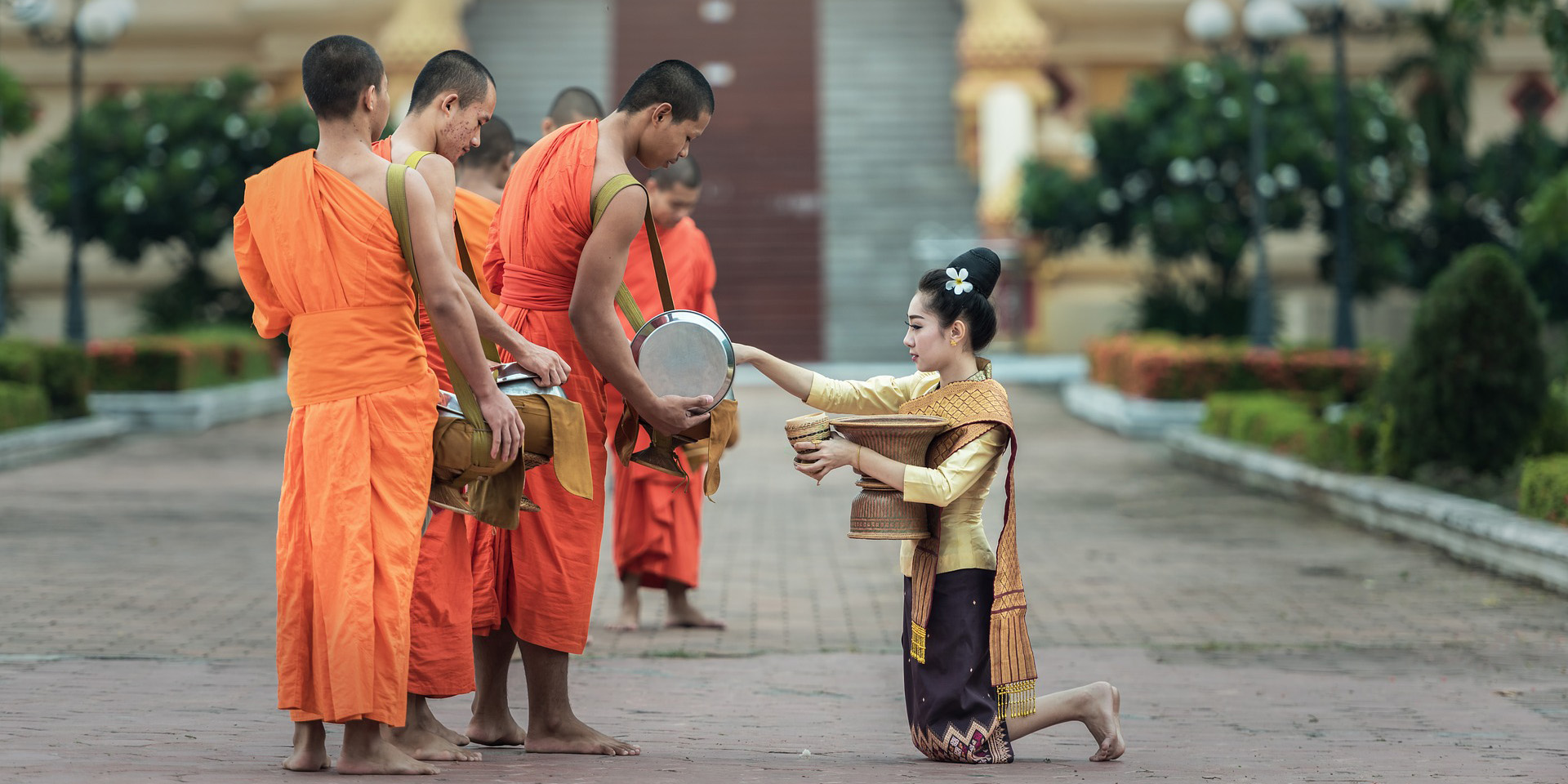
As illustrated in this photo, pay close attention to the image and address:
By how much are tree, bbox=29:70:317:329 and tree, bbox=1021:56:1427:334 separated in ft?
32.2

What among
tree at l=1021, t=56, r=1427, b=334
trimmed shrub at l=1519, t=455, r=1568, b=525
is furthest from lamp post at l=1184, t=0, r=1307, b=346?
trimmed shrub at l=1519, t=455, r=1568, b=525

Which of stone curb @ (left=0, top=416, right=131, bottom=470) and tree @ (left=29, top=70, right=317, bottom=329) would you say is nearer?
stone curb @ (left=0, top=416, right=131, bottom=470)

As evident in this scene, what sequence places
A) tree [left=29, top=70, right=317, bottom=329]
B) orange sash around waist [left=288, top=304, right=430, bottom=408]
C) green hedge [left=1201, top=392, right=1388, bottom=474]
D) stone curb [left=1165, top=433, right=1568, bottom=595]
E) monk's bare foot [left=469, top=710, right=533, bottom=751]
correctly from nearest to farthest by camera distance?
orange sash around waist [left=288, top=304, right=430, bottom=408] → monk's bare foot [left=469, top=710, right=533, bottom=751] → stone curb [left=1165, top=433, right=1568, bottom=595] → green hedge [left=1201, top=392, right=1388, bottom=474] → tree [left=29, top=70, right=317, bottom=329]

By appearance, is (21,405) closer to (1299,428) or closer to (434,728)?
(1299,428)

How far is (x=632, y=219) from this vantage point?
17.3 ft

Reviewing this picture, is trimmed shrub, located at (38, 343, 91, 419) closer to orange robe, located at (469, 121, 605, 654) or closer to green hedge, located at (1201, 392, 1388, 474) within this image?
green hedge, located at (1201, 392, 1388, 474)

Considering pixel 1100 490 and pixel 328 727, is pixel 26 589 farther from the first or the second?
pixel 1100 490

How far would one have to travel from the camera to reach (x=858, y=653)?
7578 mm

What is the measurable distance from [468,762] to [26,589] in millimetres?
4496

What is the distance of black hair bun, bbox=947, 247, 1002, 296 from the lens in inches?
209

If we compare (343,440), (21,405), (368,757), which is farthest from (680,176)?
(21,405)

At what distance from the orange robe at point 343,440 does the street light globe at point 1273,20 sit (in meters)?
14.7

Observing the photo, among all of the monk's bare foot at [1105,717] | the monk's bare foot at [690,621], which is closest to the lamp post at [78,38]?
the monk's bare foot at [690,621]

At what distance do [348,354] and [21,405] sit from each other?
1216 centimetres
